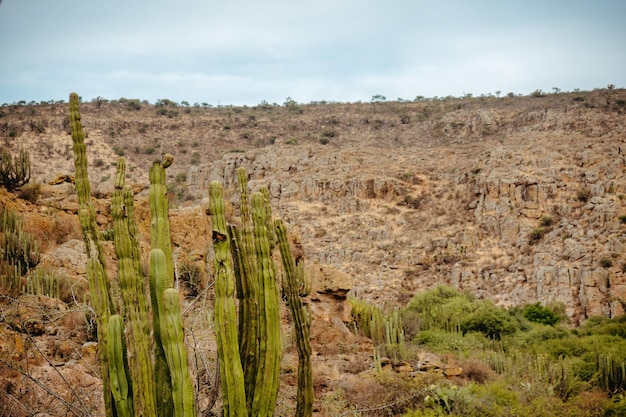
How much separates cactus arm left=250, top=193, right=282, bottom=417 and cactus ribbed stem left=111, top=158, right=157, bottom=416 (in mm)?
880

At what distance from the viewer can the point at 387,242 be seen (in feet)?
87.4

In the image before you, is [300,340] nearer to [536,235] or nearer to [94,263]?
[94,263]

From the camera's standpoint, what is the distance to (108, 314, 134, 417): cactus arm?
4.38 meters

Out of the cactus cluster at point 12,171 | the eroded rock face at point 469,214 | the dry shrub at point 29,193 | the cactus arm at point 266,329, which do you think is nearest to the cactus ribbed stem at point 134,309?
the cactus arm at point 266,329

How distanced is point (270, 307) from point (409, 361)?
773cm

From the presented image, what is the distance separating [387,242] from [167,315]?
75.6 feet

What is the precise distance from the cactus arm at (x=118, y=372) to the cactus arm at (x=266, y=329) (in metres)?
0.99

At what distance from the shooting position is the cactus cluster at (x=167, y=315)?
13.9 ft

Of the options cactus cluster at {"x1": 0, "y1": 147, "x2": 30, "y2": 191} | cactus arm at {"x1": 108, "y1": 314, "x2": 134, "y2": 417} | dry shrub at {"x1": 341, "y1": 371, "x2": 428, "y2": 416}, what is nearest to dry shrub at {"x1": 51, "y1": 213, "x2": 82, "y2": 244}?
cactus cluster at {"x1": 0, "y1": 147, "x2": 30, "y2": 191}

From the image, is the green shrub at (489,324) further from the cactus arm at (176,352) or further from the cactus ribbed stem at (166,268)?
the cactus arm at (176,352)

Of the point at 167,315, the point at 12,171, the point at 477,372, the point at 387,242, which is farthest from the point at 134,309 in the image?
the point at 387,242

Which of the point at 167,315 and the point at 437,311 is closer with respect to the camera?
the point at 167,315

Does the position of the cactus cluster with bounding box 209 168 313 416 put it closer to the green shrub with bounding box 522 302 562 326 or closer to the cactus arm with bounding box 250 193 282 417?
the cactus arm with bounding box 250 193 282 417

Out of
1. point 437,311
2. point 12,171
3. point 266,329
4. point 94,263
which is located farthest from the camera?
point 437,311
